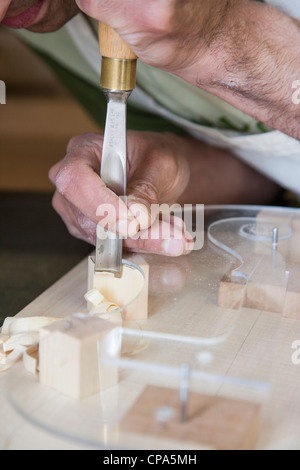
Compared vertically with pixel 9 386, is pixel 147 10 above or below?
above

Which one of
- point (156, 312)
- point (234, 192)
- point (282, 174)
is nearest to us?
point (156, 312)

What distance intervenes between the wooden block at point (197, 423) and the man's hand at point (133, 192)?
0.65 feet

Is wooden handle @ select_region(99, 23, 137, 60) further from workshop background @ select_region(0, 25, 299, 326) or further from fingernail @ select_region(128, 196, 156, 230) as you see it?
workshop background @ select_region(0, 25, 299, 326)

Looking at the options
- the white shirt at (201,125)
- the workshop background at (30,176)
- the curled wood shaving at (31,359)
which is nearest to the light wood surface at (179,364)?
the curled wood shaving at (31,359)

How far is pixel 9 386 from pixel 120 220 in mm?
179

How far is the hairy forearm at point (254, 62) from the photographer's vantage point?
0.56 metres

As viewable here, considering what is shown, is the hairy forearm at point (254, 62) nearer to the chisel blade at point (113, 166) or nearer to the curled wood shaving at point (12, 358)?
the chisel blade at point (113, 166)

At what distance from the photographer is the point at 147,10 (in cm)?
45

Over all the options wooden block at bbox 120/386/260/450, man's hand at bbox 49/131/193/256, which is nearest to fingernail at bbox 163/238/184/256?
man's hand at bbox 49/131/193/256

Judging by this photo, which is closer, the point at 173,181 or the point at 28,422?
the point at 28,422

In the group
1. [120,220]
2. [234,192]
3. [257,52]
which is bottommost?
A: [234,192]

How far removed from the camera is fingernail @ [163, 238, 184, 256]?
61cm
